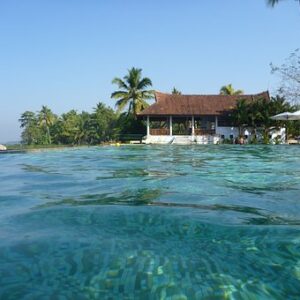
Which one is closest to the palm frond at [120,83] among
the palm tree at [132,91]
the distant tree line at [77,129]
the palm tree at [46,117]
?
the palm tree at [132,91]

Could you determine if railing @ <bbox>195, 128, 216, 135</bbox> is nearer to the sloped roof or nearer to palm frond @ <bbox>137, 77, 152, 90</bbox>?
the sloped roof

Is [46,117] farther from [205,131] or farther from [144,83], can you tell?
[205,131]

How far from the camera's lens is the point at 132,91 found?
3319 centimetres

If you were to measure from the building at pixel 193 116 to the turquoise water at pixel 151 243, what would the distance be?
22.4 m

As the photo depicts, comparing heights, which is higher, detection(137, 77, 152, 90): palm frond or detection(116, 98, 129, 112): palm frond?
detection(137, 77, 152, 90): palm frond

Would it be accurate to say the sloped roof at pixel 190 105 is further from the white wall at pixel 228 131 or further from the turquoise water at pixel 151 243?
the turquoise water at pixel 151 243

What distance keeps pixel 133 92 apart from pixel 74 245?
30.0 m

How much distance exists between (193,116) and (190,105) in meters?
1.13

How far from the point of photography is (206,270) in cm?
316

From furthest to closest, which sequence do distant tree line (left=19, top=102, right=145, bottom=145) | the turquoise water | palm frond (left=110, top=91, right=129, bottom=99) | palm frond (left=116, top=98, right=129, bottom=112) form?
distant tree line (left=19, top=102, right=145, bottom=145), palm frond (left=110, top=91, right=129, bottom=99), palm frond (left=116, top=98, right=129, bottom=112), the turquoise water

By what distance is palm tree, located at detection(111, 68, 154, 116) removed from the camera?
32844mm

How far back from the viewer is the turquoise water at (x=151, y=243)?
2889mm

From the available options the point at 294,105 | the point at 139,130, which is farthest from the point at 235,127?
the point at 139,130

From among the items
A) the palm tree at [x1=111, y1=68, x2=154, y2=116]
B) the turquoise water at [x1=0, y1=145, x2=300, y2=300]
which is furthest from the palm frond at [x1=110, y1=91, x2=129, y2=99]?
the turquoise water at [x1=0, y1=145, x2=300, y2=300]
